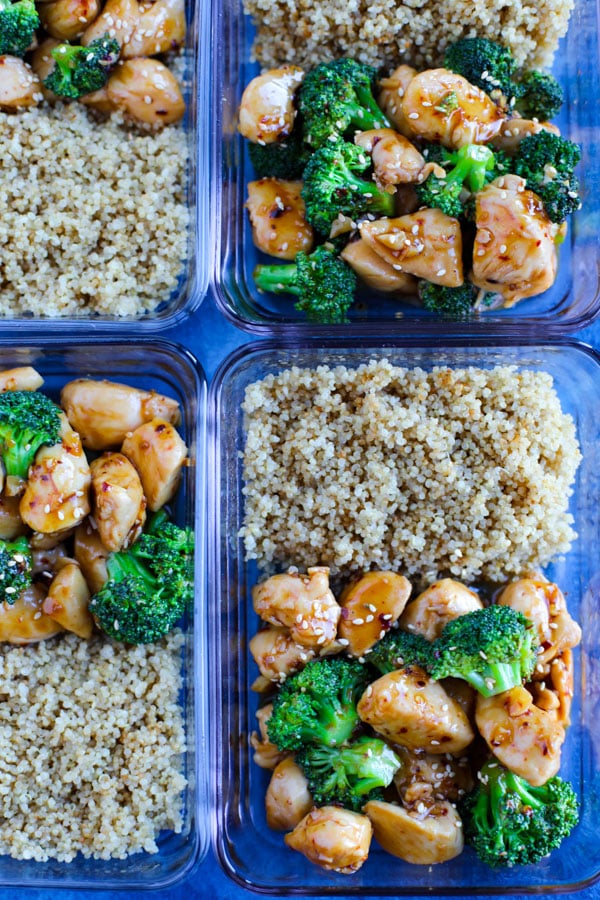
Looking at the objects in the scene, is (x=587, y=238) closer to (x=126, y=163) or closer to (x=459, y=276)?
(x=459, y=276)

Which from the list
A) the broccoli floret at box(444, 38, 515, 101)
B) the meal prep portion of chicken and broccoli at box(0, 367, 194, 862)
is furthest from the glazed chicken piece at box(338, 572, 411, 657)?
the broccoli floret at box(444, 38, 515, 101)

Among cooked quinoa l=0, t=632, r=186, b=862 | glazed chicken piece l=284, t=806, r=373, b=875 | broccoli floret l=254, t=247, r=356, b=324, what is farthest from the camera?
broccoli floret l=254, t=247, r=356, b=324

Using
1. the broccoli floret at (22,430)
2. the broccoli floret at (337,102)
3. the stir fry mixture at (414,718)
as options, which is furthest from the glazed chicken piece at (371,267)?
the broccoli floret at (22,430)

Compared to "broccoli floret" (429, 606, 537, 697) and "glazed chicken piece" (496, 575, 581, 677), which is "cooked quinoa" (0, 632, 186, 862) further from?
"glazed chicken piece" (496, 575, 581, 677)

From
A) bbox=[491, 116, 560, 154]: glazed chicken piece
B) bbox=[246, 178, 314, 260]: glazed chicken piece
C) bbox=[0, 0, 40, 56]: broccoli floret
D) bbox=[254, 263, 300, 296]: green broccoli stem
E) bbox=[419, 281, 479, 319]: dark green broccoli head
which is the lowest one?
bbox=[419, 281, 479, 319]: dark green broccoli head

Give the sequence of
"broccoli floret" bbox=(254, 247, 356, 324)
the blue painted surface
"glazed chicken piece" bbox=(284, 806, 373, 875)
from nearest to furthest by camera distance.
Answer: "glazed chicken piece" bbox=(284, 806, 373, 875)
"broccoli floret" bbox=(254, 247, 356, 324)
the blue painted surface
